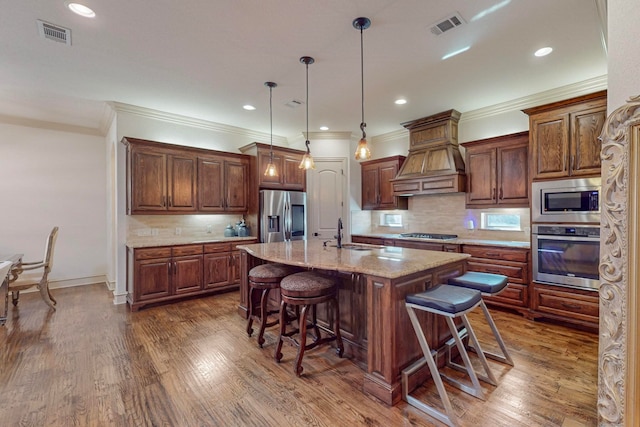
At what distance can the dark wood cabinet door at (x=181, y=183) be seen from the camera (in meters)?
4.36

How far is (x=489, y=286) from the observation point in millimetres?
2223

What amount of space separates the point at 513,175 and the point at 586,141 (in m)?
0.87

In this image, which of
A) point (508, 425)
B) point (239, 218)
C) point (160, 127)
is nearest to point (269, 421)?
point (508, 425)

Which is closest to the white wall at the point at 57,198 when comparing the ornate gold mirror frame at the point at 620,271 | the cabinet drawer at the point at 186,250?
the cabinet drawer at the point at 186,250

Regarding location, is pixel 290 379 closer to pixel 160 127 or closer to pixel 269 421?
pixel 269 421

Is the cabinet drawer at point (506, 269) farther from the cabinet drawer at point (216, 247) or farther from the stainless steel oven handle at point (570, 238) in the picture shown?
the cabinet drawer at point (216, 247)

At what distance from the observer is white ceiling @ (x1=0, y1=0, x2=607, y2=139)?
2.27 metres

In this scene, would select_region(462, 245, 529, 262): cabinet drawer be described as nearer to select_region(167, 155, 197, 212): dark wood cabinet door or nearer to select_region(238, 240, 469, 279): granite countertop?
select_region(238, 240, 469, 279): granite countertop

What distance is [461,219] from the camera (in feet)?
15.5

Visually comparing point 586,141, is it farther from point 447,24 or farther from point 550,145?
point 447,24

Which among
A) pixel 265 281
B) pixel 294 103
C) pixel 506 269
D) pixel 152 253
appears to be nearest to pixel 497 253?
pixel 506 269

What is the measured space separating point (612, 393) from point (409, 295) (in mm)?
1079

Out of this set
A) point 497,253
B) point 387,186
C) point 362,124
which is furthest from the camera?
point 387,186

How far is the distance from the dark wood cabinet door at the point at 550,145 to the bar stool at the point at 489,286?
1.73 meters
